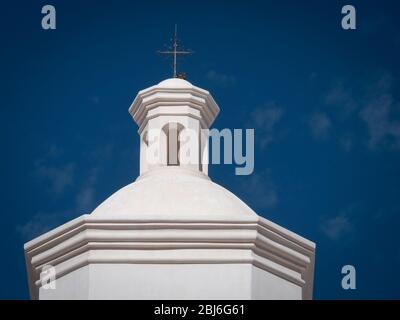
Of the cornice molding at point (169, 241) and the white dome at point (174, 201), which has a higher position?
the white dome at point (174, 201)

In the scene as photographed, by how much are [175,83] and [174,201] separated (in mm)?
4238

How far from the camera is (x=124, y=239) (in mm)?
34781

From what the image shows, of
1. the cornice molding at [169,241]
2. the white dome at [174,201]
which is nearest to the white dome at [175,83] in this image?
the white dome at [174,201]

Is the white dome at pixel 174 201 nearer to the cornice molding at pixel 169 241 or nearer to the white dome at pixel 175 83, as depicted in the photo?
the cornice molding at pixel 169 241

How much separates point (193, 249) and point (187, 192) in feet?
6.97

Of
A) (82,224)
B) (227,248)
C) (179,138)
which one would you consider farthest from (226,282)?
(179,138)

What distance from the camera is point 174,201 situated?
36.2 metres

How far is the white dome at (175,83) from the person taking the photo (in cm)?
3956

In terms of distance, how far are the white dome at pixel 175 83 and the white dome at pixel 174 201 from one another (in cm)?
255

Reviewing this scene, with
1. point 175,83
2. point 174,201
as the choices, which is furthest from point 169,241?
point 175,83

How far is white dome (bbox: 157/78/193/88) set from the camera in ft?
130

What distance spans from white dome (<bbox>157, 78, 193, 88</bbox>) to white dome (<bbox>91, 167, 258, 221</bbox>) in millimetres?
2546

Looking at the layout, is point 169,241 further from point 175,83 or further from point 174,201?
point 175,83
